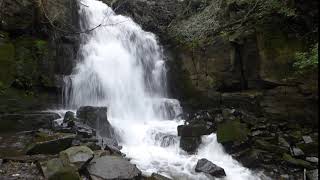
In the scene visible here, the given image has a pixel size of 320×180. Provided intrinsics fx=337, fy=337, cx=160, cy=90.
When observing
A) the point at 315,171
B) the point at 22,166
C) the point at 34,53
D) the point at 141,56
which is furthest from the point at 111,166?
the point at 141,56

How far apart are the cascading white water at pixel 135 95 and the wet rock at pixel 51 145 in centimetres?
188

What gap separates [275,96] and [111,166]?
6531 mm

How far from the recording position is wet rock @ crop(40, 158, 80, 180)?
249 inches

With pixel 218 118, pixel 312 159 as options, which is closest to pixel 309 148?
pixel 312 159

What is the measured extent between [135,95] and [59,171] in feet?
25.2

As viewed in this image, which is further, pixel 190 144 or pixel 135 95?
pixel 135 95

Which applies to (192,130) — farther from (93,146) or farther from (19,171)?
(19,171)

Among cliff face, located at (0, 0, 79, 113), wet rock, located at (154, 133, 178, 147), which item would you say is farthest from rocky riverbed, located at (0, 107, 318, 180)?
cliff face, located at (0, 0, 79, 113)

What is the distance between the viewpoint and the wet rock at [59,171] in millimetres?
6336

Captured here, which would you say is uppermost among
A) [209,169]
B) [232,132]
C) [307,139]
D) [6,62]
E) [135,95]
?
[6,62]

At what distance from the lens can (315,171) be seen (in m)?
8.48

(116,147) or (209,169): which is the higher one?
(116,147)

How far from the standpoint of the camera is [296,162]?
911cm

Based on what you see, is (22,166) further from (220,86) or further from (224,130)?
(220,86)
